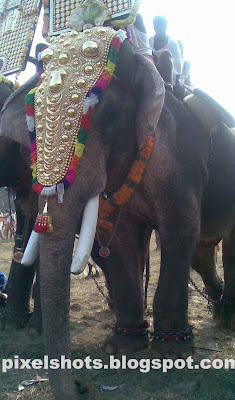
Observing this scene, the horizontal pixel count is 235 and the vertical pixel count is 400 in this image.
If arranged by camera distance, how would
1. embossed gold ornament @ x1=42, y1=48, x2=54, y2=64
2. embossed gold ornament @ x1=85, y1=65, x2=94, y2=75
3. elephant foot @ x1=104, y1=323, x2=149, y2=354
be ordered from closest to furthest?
embossed gold ornament @ x1=85, y1=65, x2=94, y2=75, embossed gold ornament @ x1=42, y1=48, x2=54, y2=64, elephant foot @ x1=104, y1=323, x2=149, y2=354

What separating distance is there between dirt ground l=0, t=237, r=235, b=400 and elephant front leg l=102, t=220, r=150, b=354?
0.39 feet

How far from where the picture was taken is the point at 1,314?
3.99 metres

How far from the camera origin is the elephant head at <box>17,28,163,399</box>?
2189 mm

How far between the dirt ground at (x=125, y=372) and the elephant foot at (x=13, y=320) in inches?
3.9

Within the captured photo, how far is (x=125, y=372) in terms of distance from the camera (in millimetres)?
2885

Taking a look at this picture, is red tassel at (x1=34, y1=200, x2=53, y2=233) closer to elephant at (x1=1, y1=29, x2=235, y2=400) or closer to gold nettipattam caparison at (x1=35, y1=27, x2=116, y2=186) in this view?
elephant at (x1=1, y1=29, x2=235, y2=400)

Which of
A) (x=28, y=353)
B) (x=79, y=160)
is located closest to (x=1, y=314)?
(x=28, y=353)

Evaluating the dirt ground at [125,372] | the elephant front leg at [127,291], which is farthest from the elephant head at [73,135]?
the dirt ground at [125,372]

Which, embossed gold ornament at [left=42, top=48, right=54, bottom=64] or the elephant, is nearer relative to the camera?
the elephant

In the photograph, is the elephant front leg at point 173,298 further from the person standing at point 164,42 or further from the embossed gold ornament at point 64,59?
the person standing at point 164,42

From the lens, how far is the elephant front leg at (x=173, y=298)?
295 cm

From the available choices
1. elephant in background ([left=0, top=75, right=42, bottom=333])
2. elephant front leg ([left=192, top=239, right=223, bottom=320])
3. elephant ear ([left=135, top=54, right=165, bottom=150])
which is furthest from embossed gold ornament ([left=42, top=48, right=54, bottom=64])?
elephant front leg ([left=192, top=239, right=223, bottom=320])

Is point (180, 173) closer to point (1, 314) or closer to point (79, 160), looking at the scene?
point (79, 160)

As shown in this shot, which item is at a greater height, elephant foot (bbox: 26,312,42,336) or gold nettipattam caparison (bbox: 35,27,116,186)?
gold nettipattam caparison (bbox: 35,27,116,186)
